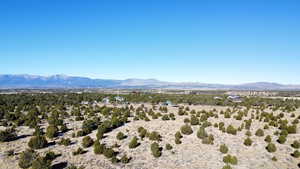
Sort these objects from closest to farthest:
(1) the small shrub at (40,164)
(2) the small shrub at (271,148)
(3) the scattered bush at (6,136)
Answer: (1) the small shrub at (40,164) → (2) the small shrub at (271,148) → (3) the scattered bush at (6,136)

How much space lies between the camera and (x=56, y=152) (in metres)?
18.6

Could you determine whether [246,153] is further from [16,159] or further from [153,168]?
[16,159]

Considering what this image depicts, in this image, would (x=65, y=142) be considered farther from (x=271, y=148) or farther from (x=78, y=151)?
(x=271, y=148)

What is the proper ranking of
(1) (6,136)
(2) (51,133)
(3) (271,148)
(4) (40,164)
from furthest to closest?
(2) (51,133), (1) (6,136), (3) (271,148), (4) (40,164)

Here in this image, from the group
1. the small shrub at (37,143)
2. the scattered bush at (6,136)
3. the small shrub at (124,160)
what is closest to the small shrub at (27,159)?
the small shrub at (37,143)

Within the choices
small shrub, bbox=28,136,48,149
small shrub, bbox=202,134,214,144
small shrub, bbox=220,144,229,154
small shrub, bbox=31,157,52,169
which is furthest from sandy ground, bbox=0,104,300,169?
small shrub, bbox=31,157,52,169

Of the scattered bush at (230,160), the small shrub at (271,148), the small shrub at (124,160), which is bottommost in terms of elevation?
the small shrub at (124,160)

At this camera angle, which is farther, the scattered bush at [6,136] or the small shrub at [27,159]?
the scattered bush at [6,136]

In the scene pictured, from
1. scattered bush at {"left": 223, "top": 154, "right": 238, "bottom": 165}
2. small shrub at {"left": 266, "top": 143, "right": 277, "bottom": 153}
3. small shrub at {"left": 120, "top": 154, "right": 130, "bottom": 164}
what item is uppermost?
small shrub at {"left": 266, "top": 143, "right": 277, "bottom": 153}

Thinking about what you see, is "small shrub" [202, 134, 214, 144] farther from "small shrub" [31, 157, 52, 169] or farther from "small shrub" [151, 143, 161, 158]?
"small shrub" [31, 157, 52, 169]

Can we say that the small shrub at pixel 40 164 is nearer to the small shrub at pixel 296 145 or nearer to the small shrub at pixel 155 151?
the small shrub at pixel 155 151

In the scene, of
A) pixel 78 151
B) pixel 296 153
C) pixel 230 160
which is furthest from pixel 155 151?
pixel 296 153

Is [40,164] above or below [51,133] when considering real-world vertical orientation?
below

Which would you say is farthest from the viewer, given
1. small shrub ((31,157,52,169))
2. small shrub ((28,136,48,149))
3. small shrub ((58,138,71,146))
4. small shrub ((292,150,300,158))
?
small shrub ((58,138,71,146))
